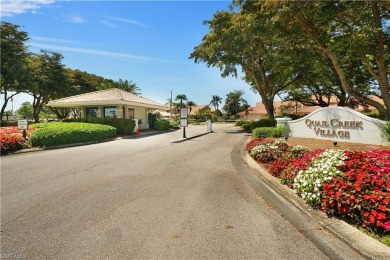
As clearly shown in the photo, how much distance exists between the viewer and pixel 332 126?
11188 millimetres

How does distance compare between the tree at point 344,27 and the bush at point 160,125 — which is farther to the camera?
the bush at point 160,125

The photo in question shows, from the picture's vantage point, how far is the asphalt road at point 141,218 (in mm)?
3393

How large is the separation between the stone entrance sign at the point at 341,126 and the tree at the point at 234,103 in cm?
6930

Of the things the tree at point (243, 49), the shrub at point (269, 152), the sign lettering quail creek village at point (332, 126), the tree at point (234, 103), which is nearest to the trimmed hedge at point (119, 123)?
the tree at point (243, 49)

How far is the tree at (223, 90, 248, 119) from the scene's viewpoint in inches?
3223

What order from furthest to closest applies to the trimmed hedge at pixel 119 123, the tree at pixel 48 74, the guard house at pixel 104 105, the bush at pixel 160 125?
the tree at pixel 48 74
the bush at pixel 160 125
the guard house at pixel 104 105
the trimmed hedge at pixel 119 123

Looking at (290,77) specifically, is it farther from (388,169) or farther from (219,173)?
(388,169)

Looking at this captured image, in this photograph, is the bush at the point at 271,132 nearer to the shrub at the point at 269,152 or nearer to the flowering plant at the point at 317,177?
the shrub at the point at 269,152

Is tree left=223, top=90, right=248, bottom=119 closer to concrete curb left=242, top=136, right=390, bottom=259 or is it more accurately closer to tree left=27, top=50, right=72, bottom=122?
tree left=27, top=50, right=72, bottom=122

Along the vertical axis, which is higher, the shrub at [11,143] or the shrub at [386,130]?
the shrub at [386,130]

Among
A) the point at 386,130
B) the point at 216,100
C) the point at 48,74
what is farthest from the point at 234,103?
the point at 386,130

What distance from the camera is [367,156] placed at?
202 inches

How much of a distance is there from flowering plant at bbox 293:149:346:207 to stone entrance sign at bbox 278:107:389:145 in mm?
5624

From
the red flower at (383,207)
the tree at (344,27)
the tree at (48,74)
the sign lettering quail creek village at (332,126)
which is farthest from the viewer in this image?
the tree at (48,74)
